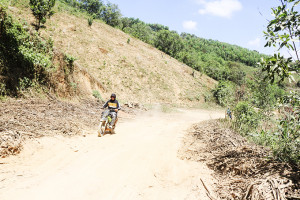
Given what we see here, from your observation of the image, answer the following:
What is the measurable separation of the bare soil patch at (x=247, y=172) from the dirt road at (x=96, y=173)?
34cm

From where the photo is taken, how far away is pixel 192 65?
167 feet

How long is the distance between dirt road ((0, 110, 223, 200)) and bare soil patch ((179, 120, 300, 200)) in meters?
0.34

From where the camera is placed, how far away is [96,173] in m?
4.00

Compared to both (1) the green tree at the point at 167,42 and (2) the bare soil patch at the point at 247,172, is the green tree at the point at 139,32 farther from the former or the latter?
(2) the bare soil patch at the point at 247,172

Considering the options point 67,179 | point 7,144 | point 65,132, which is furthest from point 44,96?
point 67,179

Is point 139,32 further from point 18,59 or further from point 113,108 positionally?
point 113,108

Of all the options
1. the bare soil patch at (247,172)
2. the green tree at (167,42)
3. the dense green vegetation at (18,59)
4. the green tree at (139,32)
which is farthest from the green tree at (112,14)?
the bare soil patch at (247,172)

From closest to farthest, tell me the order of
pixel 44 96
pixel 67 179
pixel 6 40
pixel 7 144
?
1. pixel 67 179
2. pixel 7 144
3. pixel 6 40
4. pixel 44 96

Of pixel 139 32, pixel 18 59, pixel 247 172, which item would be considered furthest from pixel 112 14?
pixel 247 172

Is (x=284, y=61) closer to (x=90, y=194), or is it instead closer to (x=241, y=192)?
(x=241, y=192)

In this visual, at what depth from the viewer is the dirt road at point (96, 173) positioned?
3.27 meters

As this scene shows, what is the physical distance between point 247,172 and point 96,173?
318cm

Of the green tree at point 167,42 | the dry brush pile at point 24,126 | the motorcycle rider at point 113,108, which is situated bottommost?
the dry brush pile at point 24,126

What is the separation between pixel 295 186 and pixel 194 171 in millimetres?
2012
